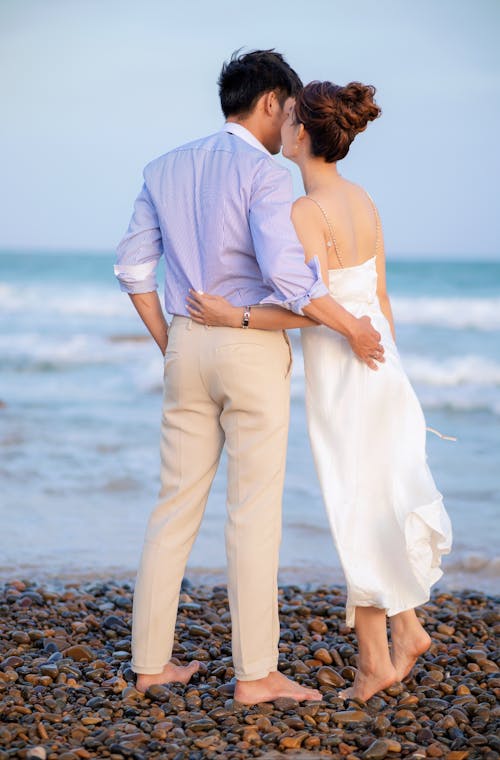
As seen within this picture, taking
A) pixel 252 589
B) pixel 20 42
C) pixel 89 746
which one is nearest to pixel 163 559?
pixel 252 589

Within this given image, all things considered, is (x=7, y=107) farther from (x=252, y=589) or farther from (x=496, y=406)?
(x=252, y=589)

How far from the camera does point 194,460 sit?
9.90 feet

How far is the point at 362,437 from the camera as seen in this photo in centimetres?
301

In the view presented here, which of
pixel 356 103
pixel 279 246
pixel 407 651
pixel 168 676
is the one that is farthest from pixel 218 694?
pixel 356 103

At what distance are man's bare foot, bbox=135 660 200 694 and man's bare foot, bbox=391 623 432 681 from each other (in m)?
0.68

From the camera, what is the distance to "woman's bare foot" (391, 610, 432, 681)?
3.17 metres

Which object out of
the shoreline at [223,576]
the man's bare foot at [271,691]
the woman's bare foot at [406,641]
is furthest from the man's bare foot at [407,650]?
the shoreline at [223,576]

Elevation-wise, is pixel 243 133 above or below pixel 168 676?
above

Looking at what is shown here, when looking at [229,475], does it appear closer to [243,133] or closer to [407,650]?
[407,650]

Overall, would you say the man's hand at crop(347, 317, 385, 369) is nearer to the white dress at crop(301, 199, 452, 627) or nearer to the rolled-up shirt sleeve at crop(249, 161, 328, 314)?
the white dress at crop(301, 199, 452, 627)

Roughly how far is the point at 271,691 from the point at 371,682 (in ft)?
1.11

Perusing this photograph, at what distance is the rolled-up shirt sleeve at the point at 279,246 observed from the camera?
270cm

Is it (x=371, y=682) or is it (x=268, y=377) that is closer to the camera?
(x=268, y=377)

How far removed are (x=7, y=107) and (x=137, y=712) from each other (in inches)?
838
